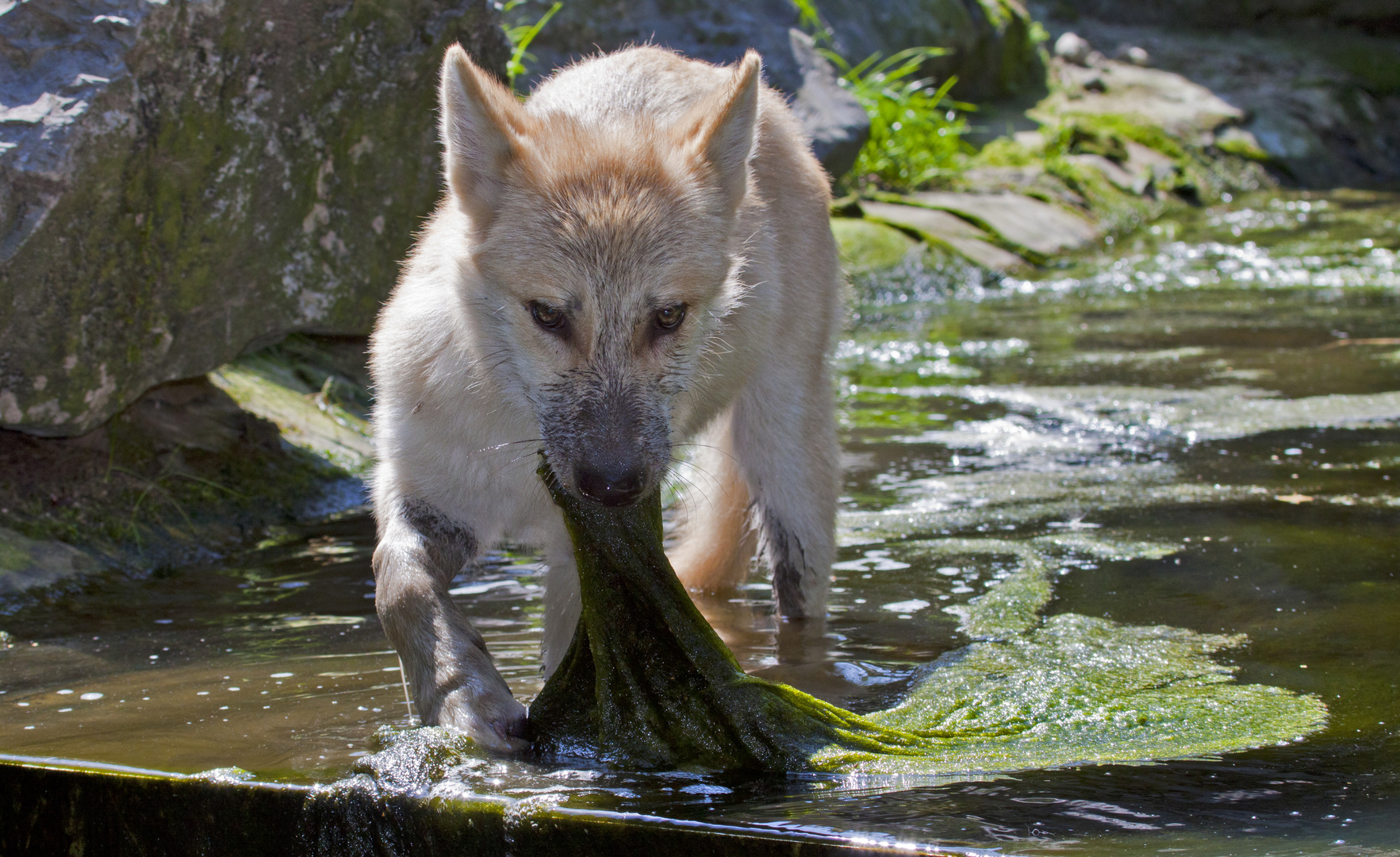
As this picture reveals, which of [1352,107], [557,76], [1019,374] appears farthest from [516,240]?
[1352,107]

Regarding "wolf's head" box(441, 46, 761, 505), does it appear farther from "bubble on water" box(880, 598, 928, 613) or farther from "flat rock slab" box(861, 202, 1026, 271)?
"flat rock slab" box(861, 202, 1026, 271)

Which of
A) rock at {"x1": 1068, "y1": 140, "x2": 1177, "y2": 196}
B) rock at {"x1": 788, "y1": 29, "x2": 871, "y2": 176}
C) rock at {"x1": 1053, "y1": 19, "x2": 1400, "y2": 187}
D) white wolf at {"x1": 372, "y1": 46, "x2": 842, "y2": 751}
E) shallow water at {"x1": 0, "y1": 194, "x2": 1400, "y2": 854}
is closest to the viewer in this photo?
shallow water at {"x1": 0, "y1": 194, "x2": 1400, "y2": 854}

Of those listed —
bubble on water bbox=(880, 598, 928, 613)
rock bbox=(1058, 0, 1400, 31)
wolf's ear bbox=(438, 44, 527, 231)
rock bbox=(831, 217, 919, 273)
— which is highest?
rock bbox=(1058, 0, 1400, 31)

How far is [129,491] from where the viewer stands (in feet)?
18.0

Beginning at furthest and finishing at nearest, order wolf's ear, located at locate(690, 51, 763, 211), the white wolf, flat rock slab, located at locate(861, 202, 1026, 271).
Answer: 1. flat rock slab, located at locate(861, 202, 1026, 271)
2. wolf's ear, located at locate(690, 51, 763, 211)
3. the white wolf

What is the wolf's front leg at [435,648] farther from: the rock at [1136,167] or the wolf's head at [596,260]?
the rock at [1136,167]

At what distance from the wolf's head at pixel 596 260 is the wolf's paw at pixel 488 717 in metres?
0.54

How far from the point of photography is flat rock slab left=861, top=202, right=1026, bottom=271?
12.0 m

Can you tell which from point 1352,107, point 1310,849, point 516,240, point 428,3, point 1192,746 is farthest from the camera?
point 1352,107

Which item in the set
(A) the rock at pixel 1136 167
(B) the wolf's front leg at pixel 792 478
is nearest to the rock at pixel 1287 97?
(A) the rock at pixel 1136 167

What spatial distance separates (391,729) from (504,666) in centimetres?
82

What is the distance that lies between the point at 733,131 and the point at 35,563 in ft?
9.54

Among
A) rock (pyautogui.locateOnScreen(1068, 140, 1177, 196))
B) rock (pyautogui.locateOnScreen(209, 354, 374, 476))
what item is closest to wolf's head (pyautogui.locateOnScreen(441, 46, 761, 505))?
rock (pyautogui.locateOnScreen(209, 354, 374, 476))

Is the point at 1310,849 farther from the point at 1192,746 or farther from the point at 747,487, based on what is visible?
the point at 747,487
